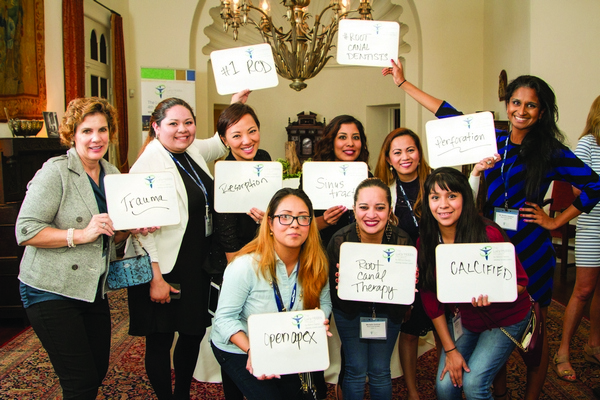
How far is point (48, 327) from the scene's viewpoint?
1686 millimetres

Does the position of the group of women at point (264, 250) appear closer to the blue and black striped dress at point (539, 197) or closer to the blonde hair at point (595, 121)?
the blue and black striped dress at point (539, 197)

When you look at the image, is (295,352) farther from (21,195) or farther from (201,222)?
(21,195)

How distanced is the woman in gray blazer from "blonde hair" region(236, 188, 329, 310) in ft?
1.85

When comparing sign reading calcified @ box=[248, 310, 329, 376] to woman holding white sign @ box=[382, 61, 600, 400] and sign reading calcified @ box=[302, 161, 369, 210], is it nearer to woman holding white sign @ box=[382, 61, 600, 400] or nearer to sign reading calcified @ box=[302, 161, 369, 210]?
sign reading calcified @ box=[302, 161, 369, 210]

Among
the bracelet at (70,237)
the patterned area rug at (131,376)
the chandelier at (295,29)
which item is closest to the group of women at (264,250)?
the bracelet at (70,237)

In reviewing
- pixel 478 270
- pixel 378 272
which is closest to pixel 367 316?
pixel 378 272

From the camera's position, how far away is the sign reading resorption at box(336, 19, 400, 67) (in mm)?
2373

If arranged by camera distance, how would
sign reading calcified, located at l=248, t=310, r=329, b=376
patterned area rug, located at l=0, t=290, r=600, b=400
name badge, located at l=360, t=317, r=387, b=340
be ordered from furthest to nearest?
patterned area rug, located at l=0, t=290, r=600, b=400 → name badge, located at l=360, t=317, r=387, b=340 → sign reading calcified, located at l=248, t=310, r=329, b=376

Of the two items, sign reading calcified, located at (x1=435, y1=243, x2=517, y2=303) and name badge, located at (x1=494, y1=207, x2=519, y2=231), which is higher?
name badge, located at (x1=494, y1=207, x2=519, y2=231)

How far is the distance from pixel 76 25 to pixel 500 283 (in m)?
5.04

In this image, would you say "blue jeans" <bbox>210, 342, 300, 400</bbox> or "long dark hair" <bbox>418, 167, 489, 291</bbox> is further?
"long dark hair" <bbox>418, 167, 489, 291</bbox>

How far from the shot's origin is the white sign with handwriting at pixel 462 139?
2076mm

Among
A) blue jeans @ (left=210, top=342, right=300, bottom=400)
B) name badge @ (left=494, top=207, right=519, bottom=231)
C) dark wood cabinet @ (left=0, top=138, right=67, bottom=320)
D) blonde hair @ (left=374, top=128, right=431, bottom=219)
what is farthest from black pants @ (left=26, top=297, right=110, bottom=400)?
dark wood cabinet @ (left=0, top=138, right=67, bottom=320)

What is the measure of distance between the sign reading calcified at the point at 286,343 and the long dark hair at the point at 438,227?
573 mm
